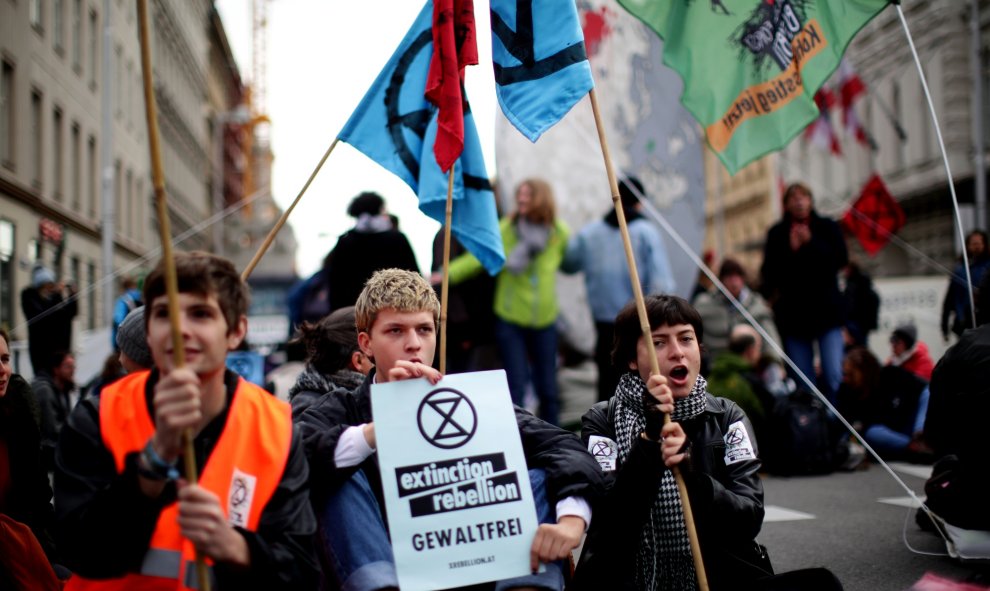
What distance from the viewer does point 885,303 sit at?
47.1ft

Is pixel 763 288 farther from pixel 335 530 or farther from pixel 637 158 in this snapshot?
pixel 335 530

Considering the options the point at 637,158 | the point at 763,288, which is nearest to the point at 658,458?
the point at 763,288

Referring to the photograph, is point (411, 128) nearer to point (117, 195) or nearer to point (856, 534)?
point (856, 534)

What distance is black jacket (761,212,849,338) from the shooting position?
8.18m

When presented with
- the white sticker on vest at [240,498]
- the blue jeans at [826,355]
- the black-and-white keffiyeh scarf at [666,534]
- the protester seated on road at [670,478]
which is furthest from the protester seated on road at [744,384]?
the white sticker on vest at [240,498]

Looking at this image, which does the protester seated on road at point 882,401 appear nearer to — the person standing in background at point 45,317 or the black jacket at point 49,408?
the black jacket at point 49,408

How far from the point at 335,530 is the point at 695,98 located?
320 cm

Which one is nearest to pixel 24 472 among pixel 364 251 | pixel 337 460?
pixel 337 460

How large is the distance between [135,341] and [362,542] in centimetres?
128

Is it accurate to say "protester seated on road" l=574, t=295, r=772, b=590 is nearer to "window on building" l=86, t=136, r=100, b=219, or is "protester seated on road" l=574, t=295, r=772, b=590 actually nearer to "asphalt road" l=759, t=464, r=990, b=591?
"asphalt road" l=759, t=464, r=990, b=591

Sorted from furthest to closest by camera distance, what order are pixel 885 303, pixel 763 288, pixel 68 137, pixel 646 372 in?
pixel 68 137
pixel 885 303
pixel 763 288
pixel 646 372

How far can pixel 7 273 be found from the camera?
1898cm

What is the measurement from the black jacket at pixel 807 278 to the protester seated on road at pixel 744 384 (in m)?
0.37

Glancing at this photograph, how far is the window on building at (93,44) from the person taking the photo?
2783 cm
